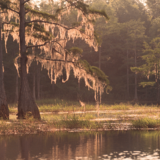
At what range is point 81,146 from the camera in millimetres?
11398

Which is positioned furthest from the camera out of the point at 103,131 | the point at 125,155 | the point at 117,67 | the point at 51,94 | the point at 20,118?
the point at 117,67

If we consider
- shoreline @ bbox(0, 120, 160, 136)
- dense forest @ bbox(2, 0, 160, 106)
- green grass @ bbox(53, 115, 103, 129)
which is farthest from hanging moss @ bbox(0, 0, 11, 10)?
dense forest @ bbox(2, 0, 160, 106)

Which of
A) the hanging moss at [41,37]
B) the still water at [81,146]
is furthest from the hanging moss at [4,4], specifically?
the still water at [81,146]

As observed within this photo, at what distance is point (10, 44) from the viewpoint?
1858 inches

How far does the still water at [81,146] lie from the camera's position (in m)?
9.56

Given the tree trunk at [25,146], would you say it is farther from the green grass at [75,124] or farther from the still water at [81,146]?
the green grass at [75,124]

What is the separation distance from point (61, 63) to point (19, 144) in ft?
30.6

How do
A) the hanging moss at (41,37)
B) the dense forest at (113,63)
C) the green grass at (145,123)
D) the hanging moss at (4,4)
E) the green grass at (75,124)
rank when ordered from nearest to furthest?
the green grass at (75,124) < the green grass at (145,123) < the hanging moss at (4,4) < the hanging moss at (41,37) < the dense forest at (113,63)

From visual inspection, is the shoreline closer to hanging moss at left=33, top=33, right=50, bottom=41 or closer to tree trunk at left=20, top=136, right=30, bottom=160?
tree trunk at left=20, top=136, right=30, bottom=160

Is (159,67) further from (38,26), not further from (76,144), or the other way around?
(76,144)

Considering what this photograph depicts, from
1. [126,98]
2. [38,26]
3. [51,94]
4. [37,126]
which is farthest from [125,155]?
[126,98]

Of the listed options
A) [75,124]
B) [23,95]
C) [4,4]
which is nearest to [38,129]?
[75,124]

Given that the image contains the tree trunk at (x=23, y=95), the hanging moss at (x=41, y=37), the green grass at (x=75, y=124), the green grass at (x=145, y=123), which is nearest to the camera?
the green grass at (x=75, y=124)

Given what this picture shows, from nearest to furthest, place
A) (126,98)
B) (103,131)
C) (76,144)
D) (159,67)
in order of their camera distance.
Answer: (76,144) → (103,131) → (159,67) → (126,98)
